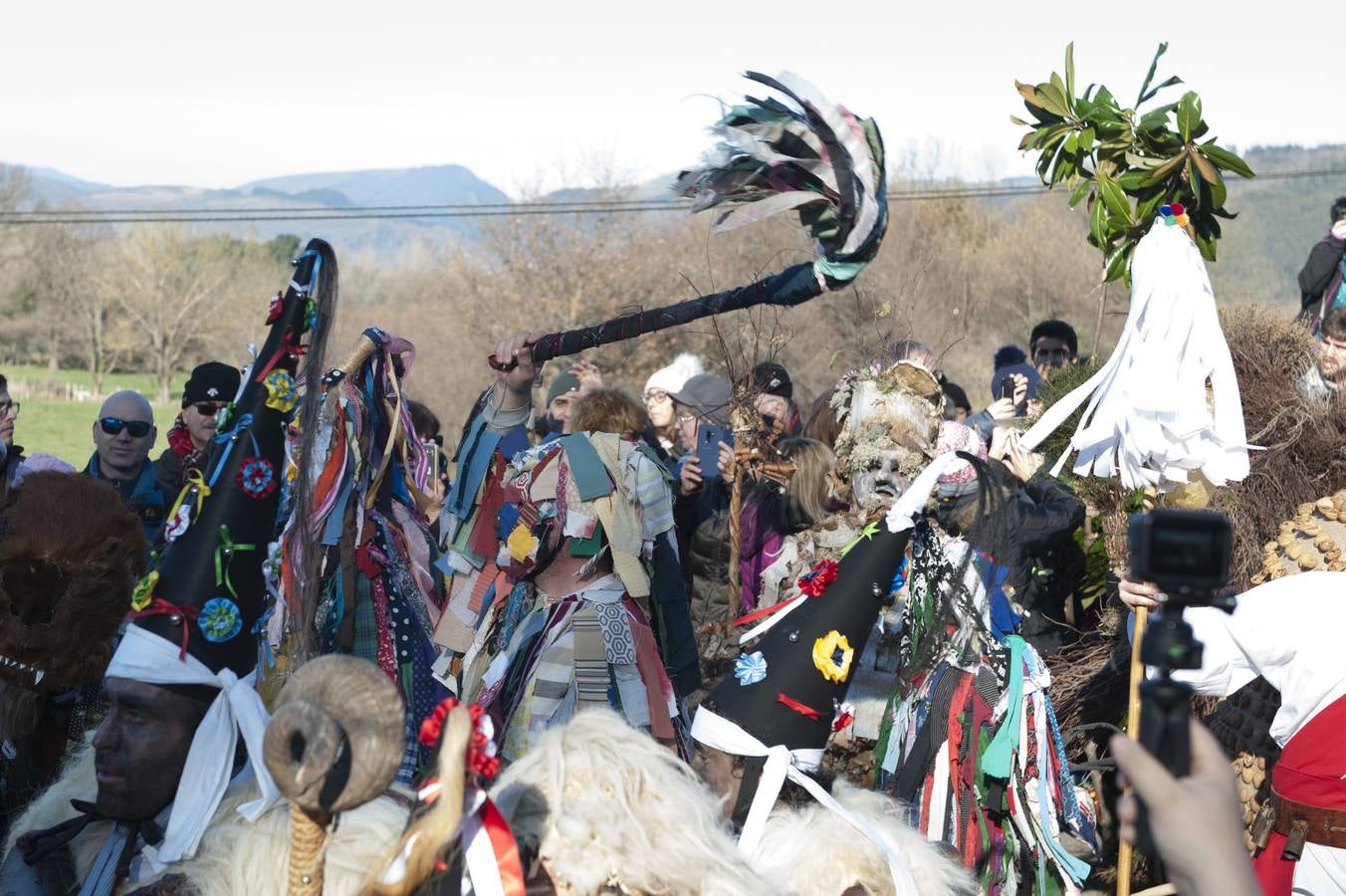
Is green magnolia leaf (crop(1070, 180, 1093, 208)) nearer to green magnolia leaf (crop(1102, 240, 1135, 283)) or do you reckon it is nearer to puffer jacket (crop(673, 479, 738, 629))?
green magnolia leaf (crop(1102, 240, 1135, 283))

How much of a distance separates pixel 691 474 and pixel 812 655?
3.47 m

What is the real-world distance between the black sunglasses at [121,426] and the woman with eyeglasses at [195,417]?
193 millimetres

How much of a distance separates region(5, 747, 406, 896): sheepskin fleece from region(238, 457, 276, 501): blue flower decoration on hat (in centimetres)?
71

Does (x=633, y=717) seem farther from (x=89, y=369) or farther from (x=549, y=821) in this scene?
(x=89, y=369)

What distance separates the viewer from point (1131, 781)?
5.32 ft

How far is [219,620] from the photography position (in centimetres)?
320

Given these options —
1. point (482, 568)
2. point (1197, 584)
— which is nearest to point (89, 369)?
point (482, 568)

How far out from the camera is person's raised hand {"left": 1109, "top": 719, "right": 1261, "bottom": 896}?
5.16 ft

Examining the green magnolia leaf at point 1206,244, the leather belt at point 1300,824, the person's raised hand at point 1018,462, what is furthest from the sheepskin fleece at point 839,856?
the person's raised hand at point 1018,462

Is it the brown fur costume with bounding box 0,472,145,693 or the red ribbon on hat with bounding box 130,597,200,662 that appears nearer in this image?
the red ribbon on hat with bounding box 130,597,200,662

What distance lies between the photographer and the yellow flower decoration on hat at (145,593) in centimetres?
316

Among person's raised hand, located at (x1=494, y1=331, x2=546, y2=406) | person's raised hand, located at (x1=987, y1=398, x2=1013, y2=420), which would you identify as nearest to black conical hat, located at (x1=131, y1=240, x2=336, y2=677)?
person's raised hand, located at (x1=494, y1=331, x2=546, y2=406)

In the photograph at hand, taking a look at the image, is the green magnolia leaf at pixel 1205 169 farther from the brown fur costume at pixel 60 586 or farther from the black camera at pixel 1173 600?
the brown fur costume at pixel 60 586

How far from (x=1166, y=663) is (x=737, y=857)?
1.08 m
